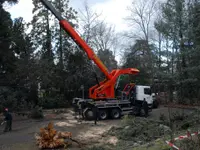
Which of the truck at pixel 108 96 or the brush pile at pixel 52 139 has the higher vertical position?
the truck at pixel 108 96

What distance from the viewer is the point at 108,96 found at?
904 inches

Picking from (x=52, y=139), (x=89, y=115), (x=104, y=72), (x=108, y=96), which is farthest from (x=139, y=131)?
(x=104, y=72)

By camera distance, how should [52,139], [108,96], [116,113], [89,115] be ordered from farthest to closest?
1. [108,96]
2. [116,113]
3. [89,115]
4. [52,139]

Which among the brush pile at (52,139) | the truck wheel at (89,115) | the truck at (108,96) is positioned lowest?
the brush pile at (52,139)

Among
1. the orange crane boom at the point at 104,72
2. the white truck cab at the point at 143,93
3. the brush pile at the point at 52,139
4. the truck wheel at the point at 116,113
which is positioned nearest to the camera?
the brush pile at the point at 52,139

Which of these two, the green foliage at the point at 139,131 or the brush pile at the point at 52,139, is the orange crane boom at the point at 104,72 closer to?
the green foliage at the point at 139,131

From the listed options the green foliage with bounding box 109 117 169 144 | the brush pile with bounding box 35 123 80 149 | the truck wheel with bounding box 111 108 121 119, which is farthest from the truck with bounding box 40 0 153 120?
the brush pile with bounding box 35 123 80 149

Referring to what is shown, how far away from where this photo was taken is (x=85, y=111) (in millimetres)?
21422

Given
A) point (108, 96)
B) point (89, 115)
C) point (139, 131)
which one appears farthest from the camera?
point (108, 96)

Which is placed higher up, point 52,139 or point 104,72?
point 104,72

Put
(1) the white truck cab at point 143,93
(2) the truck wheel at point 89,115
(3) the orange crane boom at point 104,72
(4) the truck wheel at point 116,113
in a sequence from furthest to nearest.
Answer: (1) the white truck cab at point 143,93 → (3) the orange crane boom at point 104,72 → (4) the truck wheel at point 116,113 → (2) the truck wheel at point 89,115

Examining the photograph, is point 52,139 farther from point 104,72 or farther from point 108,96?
point 104,72

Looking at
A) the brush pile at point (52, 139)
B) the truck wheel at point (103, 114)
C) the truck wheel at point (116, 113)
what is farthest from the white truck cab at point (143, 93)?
the brush pile at point (52, 139)

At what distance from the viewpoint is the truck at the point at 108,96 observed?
71.0ft
